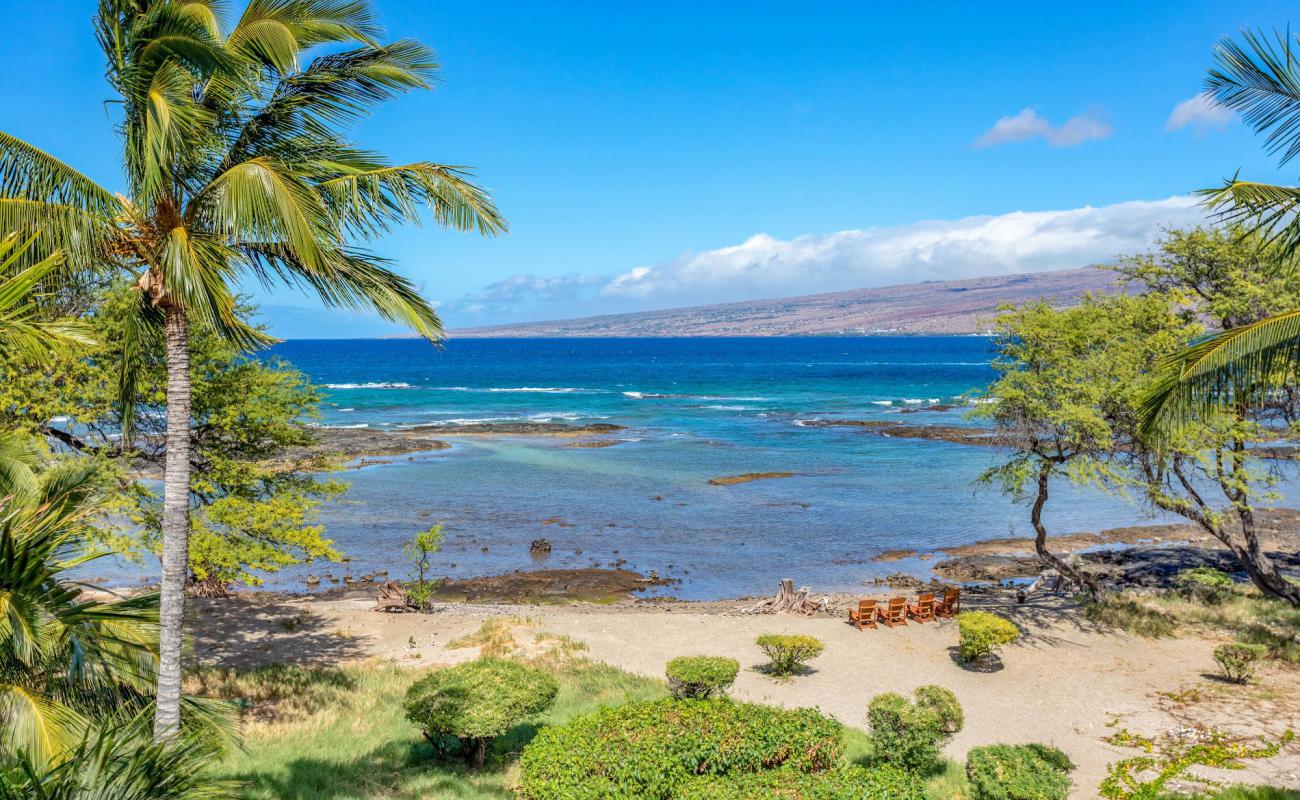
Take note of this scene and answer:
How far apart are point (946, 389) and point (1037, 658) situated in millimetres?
93388

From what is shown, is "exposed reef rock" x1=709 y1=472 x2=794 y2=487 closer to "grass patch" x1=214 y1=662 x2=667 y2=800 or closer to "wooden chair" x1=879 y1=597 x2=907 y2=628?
"wooden chair" x1=879 y1=597 x2=907 y2=628

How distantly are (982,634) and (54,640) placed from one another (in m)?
16.5

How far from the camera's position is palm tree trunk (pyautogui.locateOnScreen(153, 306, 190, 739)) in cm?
698

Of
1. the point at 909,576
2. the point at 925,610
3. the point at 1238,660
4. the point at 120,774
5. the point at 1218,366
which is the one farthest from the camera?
the point at 909,576

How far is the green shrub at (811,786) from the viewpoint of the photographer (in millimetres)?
8492

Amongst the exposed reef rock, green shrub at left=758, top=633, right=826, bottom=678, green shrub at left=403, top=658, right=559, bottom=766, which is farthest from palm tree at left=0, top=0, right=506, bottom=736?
the exposed reef rock

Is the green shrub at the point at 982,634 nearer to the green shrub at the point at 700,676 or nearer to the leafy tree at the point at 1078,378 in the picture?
the leafy tree at the point at 1078,378

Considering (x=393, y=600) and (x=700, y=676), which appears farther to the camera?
(x=393, y=600)

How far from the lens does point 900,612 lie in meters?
21.3

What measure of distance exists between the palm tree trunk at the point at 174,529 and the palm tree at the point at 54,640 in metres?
0.27

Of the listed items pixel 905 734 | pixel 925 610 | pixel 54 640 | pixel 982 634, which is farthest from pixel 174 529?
pixel 925 610

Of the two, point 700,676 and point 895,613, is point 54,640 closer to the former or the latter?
point 700,676

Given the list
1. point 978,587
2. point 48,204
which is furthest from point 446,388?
point 48,204

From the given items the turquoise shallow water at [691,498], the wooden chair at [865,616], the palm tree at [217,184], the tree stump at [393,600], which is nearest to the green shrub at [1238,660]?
the wooden chair at [865,616]
